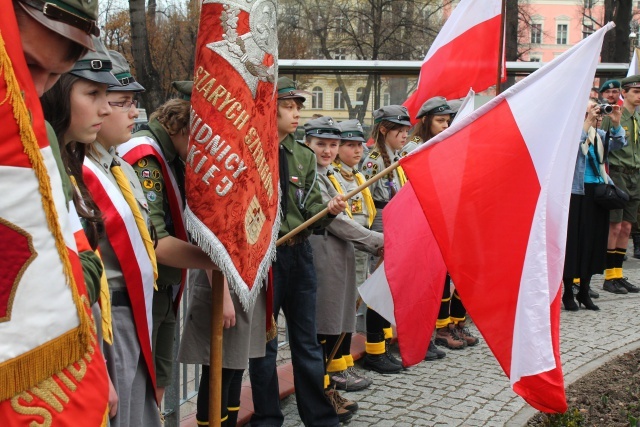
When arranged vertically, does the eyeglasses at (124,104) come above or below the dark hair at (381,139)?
above

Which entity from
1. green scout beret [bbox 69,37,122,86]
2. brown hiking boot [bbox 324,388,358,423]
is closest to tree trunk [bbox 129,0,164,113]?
brown hiking boot [bbox 324,388,358,423]

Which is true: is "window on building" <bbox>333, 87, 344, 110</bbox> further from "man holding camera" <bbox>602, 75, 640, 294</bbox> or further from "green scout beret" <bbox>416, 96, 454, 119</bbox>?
"green scout beret" <bbox>416, 96, 454, 119</bbox>

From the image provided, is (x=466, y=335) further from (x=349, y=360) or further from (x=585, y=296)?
(x=585, y=296)

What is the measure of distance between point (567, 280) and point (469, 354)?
2309mm

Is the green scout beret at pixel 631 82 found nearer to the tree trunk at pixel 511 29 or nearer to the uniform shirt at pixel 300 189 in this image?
the uniform shirt at pixel 300 189

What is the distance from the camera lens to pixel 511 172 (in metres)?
4.07

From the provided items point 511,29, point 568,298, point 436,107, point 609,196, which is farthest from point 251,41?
point 511,29

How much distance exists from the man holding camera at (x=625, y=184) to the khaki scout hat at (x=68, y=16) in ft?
28.6

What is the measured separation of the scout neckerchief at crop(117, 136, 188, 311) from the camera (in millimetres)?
3543

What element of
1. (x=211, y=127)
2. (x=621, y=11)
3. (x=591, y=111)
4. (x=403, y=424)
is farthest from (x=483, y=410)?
(x=621, y=11)

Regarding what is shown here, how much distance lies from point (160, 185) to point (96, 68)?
867 millimetres

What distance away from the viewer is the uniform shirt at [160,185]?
137 inches

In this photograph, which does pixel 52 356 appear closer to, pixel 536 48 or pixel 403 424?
pixel 403 424

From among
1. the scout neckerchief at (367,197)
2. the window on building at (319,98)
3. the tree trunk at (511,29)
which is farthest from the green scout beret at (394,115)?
the tree trunk at (511,29)
